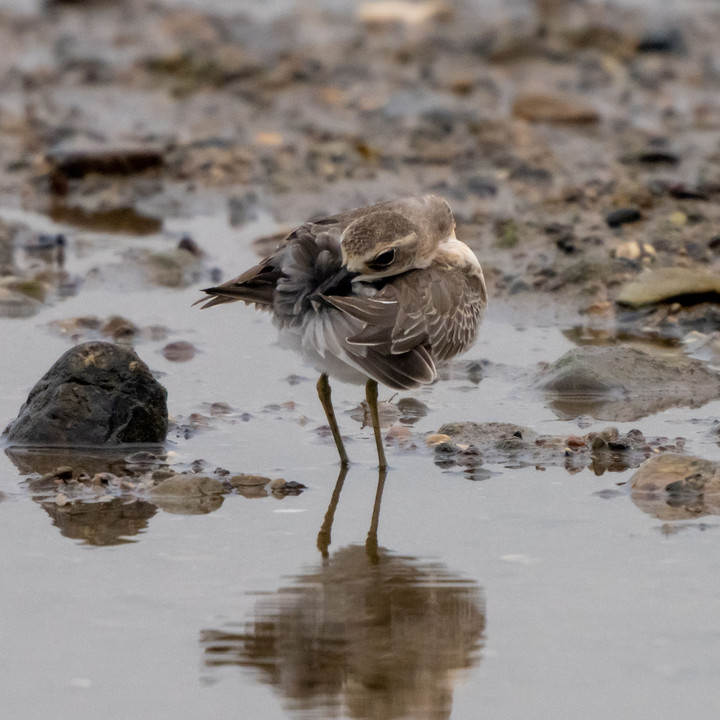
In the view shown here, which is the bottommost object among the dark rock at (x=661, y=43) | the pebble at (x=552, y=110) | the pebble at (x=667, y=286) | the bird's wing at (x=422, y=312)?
the pebble at (x=667, y=286)

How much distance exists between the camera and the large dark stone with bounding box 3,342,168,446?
6.45 m

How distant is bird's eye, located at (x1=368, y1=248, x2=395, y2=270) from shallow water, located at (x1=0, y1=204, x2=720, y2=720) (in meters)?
0.98

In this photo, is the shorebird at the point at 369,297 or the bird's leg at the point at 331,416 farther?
the bird's leg at the point at 331,416

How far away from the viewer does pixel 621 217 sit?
34.2 feet

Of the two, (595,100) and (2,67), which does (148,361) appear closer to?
(595,100)

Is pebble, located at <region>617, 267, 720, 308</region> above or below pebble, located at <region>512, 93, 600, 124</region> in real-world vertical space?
below

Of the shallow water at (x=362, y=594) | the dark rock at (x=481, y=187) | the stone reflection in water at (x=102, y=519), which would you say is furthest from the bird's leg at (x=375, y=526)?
the dark rock at (x=481, y=187)

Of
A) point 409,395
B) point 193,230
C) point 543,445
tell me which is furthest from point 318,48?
point 543,445

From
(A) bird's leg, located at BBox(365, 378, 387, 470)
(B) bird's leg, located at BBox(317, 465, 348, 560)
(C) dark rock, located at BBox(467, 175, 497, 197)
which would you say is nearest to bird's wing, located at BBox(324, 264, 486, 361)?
(A) bird's leg, located at BBox(365, 378, 387, 470)

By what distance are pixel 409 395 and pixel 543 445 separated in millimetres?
1226

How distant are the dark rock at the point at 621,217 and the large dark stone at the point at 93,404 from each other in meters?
5.05

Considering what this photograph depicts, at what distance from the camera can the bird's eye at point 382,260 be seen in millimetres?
5914

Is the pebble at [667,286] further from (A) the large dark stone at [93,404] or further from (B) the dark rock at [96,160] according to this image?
(B) the dark rock at [96,160]

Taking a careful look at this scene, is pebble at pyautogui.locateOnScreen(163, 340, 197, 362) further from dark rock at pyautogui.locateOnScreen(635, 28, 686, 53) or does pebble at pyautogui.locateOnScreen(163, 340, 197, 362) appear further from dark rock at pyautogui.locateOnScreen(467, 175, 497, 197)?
dark rock at pyautogui.locateOnScreen(635, 28, 686, 53)
